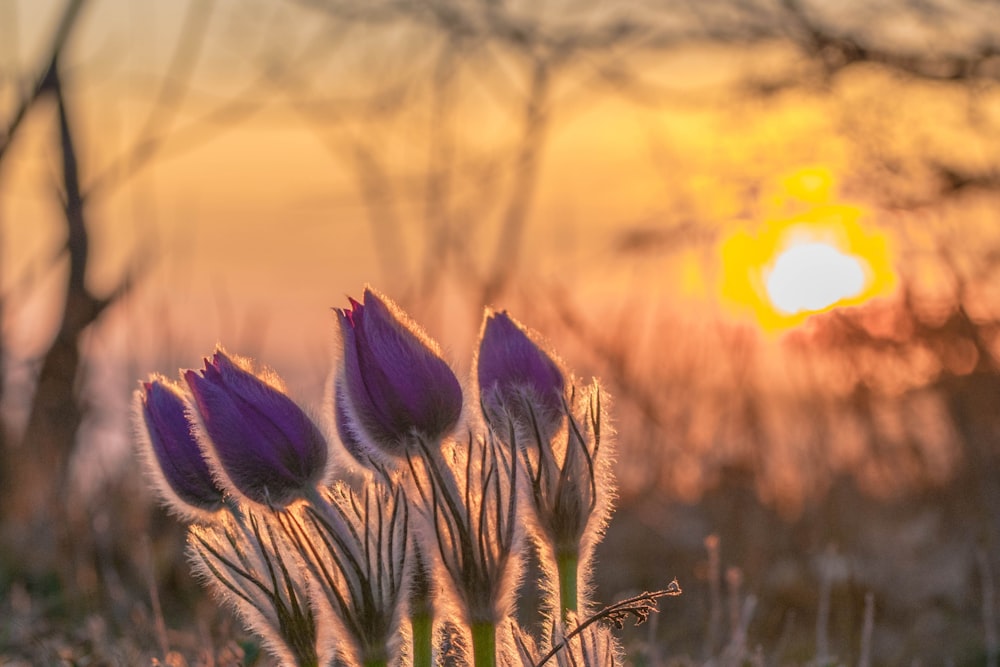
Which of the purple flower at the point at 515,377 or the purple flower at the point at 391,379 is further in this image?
the purple flower at the point at 515,377

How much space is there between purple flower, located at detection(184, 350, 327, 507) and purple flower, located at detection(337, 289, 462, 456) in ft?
0.22

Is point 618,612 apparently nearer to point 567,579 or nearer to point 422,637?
point 567,579

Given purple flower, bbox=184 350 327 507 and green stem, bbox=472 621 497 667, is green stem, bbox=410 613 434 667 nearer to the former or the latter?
green stem, bbox=472 621 497 667

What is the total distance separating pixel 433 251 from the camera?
5000 mm

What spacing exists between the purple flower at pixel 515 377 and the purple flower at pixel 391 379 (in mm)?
77

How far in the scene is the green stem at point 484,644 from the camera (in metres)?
1.25

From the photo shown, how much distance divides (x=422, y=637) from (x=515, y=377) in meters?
0.29

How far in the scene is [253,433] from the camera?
4.04ft

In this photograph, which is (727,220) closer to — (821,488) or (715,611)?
(821,488)

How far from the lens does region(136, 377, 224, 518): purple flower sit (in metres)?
1.33

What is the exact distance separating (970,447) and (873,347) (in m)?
0.47

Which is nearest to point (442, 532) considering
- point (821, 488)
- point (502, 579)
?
point (502, 579)

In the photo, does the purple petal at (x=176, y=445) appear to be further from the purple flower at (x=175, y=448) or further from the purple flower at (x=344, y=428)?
the purple flower at (x=344, y=428)

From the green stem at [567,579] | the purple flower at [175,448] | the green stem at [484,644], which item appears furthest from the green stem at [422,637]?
the purple flower at [175,448]
